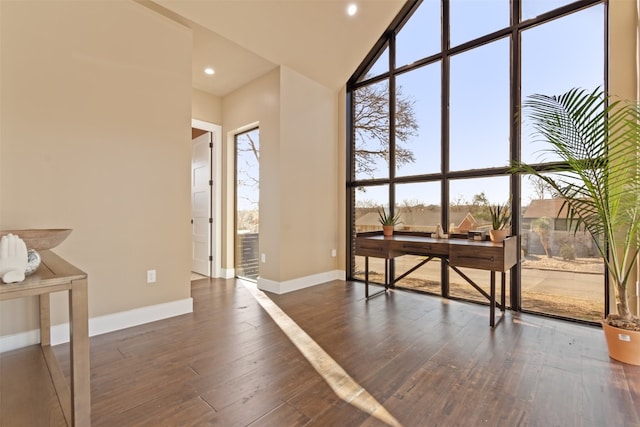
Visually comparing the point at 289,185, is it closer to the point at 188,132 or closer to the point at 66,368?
the point at 188,132

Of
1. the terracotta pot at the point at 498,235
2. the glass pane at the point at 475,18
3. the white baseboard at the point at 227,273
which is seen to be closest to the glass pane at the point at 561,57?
the glass pane at the point at 475,18

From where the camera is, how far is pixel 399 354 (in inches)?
85.6

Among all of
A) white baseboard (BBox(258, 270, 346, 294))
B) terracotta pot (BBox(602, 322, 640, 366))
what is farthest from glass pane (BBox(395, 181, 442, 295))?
terracotta pot (BBox(602, 322, 640, 366))

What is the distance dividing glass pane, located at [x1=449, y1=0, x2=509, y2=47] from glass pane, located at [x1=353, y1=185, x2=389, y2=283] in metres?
2.03

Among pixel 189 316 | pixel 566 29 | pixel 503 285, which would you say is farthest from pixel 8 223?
pixel 566 29

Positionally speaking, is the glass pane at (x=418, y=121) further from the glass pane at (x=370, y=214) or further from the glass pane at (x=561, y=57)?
the glass pane at (x=561, y=57)

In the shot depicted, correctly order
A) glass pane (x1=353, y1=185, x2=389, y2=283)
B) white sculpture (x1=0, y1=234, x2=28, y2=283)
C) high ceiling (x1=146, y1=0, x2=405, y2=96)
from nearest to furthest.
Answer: white sculpture (x1=0, y1=234, x2=28, y2=283) < high ceiling (x1=146, y1=0, x2=405, y2=96) < glass pane (x1=353, y1=185, x2=389, y2=283)

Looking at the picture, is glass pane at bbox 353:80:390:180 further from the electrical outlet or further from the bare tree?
the electrical outlet

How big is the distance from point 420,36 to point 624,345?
12.5 feet

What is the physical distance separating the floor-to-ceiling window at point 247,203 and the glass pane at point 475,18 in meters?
2.88

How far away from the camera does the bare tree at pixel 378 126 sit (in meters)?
4.02

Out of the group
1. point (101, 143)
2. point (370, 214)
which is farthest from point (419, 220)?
point (101, 143)

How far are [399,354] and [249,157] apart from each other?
350 cm

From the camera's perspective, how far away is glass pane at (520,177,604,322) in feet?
8.96
